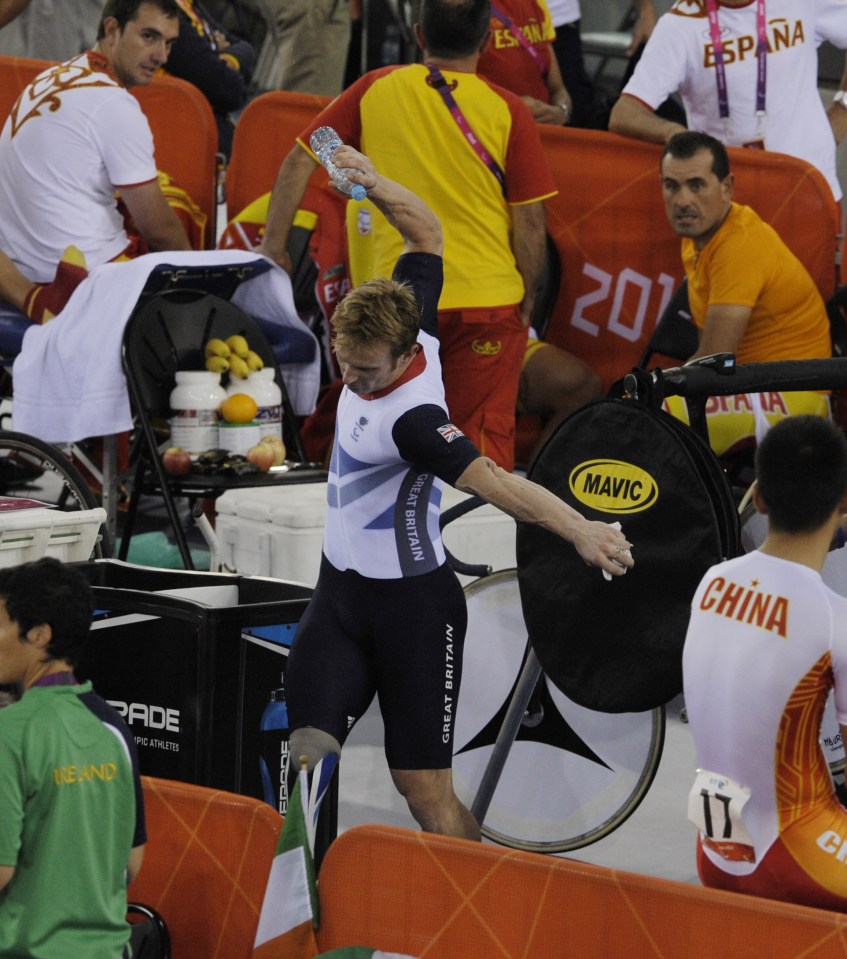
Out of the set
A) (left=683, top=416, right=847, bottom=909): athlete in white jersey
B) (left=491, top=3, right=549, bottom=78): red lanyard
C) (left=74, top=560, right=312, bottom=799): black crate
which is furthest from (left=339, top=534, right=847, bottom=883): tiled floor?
(left=491, top=3, right=549, bottom=78): red lanyard

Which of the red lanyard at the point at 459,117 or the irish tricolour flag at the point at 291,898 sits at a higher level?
the red lanyard at the point at 459,117

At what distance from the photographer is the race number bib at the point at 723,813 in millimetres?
3182

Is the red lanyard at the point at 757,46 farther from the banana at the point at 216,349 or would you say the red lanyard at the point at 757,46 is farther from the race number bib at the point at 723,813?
the race number bib at the point at 723,813

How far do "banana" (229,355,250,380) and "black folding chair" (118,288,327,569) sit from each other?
0.12 m

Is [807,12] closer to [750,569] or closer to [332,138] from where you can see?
[332,138]

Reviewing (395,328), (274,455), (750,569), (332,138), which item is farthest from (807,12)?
(750,569)

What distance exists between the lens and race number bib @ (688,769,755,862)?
3.18m

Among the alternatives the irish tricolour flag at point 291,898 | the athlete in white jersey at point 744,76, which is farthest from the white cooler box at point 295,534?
the athlete in white jersey at point 744,76

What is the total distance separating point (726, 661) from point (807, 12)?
495cm

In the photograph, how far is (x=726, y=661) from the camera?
126 inches

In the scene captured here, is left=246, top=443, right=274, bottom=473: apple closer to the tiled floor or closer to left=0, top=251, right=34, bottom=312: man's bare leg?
the tiled floor

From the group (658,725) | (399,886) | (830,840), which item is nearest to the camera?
(830,840)

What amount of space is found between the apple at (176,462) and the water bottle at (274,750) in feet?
7.22

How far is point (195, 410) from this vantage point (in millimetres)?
6621
